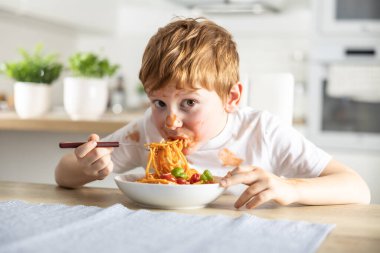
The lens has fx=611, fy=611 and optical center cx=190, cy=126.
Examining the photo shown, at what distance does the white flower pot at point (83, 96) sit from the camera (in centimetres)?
245

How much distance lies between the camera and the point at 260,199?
1.09 metres

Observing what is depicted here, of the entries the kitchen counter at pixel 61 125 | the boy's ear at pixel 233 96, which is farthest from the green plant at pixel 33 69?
the boy's ear at pixel 233 96

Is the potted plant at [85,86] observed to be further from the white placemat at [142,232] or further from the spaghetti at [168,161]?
the white placemat at [142,232]

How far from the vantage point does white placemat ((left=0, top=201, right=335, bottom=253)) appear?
776mm

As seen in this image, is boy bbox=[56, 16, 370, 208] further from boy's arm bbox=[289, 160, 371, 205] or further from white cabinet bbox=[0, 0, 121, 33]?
white cabinet bbox=[0, 0, 121, 33]

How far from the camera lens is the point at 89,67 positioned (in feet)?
8.18

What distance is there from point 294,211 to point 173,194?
0.23m

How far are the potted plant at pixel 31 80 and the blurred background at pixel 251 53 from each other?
0.06 metres

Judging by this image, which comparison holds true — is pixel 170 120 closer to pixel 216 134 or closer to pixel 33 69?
pixel 216 134

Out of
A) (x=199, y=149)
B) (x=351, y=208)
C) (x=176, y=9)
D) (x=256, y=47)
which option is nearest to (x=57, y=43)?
(x=176, y=9)

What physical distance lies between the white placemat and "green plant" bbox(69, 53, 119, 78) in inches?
58.3

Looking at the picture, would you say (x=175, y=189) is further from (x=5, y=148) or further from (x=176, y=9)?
(x=176, y=9)

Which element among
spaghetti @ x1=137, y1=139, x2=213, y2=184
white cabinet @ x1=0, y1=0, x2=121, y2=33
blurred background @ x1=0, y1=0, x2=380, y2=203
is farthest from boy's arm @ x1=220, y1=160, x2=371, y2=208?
white cabinet @ x1=0, y1=0, x2=121, y2=33

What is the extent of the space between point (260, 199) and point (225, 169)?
0.43 m
